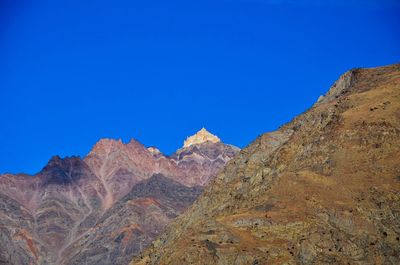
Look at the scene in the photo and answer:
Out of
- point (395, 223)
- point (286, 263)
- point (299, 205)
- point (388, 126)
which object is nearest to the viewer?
point (286, 263)

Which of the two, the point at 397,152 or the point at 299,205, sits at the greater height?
the point at 397,152

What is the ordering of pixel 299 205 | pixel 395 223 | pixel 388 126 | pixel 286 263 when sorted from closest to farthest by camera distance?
pixel 286 263 < pixel 395 223 < pixel 299 205 < pixel 388 126

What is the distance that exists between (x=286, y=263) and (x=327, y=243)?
11.6m

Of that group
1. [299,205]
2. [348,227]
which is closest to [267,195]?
[299,205]

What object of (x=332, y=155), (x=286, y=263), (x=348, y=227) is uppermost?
(x=332, y=155)

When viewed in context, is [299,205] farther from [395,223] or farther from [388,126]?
[388,126]

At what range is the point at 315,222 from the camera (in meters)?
171

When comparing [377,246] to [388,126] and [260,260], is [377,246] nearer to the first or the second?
[260,260]

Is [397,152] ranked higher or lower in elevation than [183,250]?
higher

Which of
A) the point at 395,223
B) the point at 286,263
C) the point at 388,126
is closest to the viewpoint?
the point at 286,263

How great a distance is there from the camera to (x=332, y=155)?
198625 mm

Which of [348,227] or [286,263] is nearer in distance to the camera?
[286,263]

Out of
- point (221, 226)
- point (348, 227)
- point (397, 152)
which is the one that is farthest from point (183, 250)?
point (397, 152)

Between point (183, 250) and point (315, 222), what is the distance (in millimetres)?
31381
